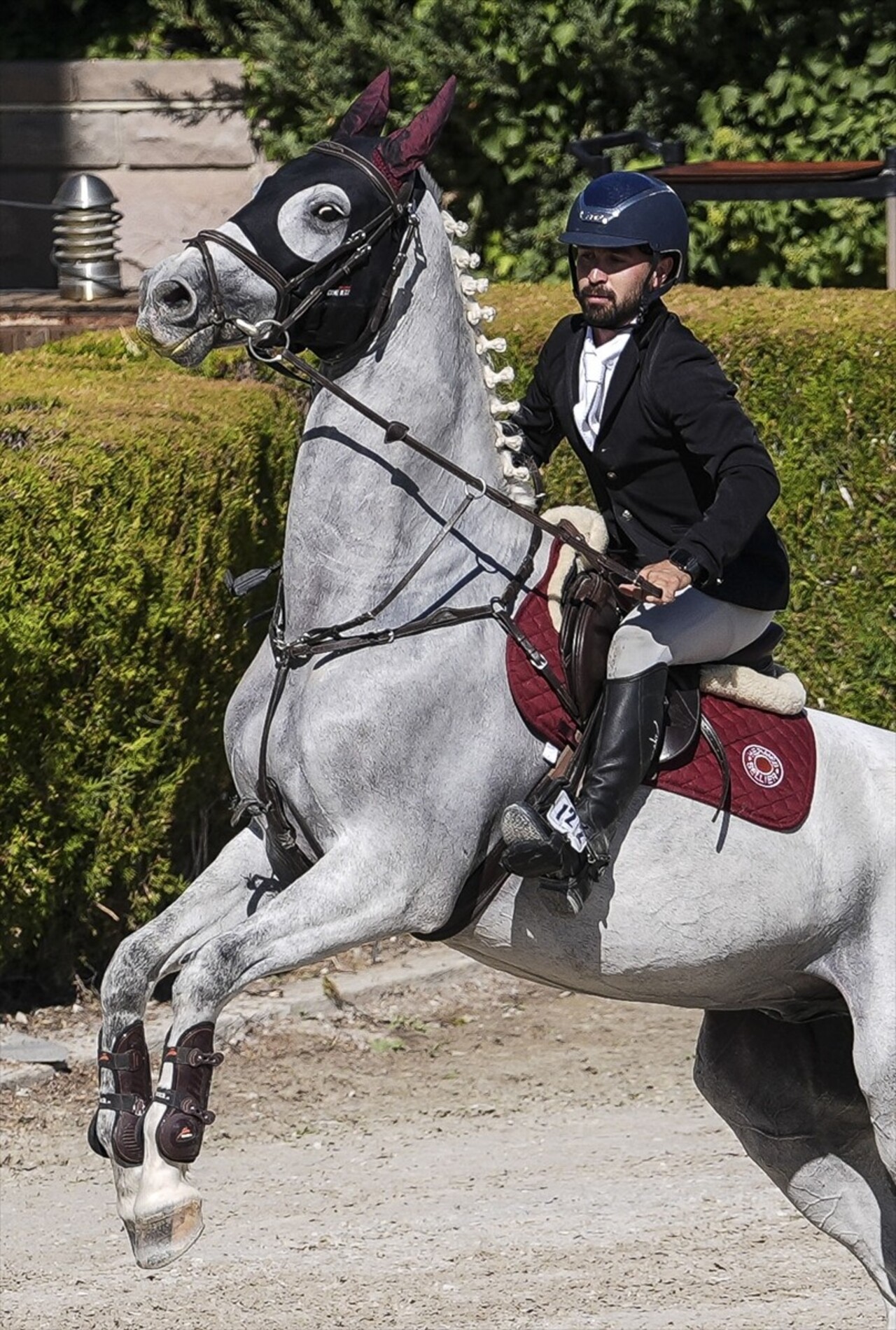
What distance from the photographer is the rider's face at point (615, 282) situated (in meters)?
3.97

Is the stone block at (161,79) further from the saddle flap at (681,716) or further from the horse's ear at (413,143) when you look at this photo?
the saddle flap at (681,716)

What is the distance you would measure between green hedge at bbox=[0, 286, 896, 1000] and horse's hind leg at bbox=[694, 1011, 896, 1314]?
2.73 metres

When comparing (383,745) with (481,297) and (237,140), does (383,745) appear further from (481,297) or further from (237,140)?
(237,140)

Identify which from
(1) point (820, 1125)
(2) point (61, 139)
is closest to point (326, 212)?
(1) point (820, 1125)

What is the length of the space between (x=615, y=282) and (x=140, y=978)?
1650 mm

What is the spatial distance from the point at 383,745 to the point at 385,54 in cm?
833

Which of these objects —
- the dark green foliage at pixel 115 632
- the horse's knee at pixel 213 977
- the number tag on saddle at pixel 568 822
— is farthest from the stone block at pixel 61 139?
the horse's knee at pixel 213 977

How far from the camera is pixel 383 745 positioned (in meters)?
3.80

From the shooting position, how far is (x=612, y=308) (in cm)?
398

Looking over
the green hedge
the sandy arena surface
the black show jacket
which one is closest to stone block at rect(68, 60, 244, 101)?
the green hedge

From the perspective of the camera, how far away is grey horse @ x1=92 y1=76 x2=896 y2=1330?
12.2 feet

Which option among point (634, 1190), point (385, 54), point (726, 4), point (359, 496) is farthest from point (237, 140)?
point (359, 496)

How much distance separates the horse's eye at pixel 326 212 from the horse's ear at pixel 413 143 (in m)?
0.14

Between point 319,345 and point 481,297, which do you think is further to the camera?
point 481,297
